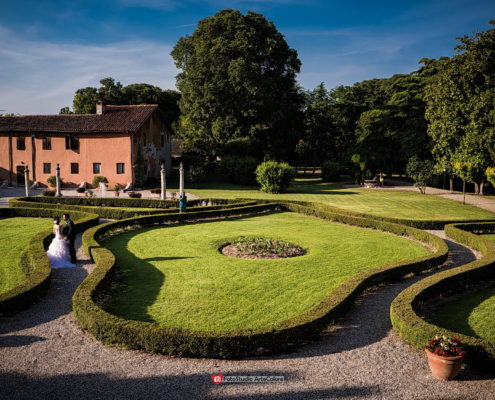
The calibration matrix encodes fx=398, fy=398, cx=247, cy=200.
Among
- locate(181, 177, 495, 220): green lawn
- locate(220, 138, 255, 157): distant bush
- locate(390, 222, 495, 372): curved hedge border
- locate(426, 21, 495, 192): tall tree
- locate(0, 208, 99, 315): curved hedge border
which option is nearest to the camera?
locate(390, 222, 495, 372): curved hedge border

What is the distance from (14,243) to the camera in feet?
60.0

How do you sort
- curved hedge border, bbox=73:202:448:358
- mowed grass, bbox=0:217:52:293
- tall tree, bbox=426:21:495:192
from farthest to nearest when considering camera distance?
tall tree, bbox=426:21:495:192, mowed grass, bbox=0:217:52:293, curved hedge border, bbox=73:202:448:358

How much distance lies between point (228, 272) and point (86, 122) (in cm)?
3484

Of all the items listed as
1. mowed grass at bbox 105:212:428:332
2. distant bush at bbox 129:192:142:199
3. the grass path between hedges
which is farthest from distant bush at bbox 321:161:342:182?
the grass path between hedges

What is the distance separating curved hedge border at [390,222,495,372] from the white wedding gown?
11508 millimetres

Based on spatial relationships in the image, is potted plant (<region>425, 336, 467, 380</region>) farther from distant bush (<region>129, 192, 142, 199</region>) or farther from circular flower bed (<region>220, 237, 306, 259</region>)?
distant bush (<region>129, 192, 142, 199</region>)

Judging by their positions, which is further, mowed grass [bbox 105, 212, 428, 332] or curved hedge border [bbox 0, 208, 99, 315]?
mowed grass [bbox 105, 212, 428, 332]

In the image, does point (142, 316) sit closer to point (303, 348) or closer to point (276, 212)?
point (303, 348)

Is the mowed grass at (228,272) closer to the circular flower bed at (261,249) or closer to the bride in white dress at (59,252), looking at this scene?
the circular flower bed at (261,249)

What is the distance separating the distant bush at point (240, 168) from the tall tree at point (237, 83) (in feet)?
12.0

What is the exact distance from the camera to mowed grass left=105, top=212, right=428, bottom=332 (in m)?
10.7

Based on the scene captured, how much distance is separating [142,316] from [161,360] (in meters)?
2.42

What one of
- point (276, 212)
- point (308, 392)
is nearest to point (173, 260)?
point (308, 392)

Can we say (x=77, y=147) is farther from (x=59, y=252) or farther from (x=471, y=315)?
(x=471, y=315)
